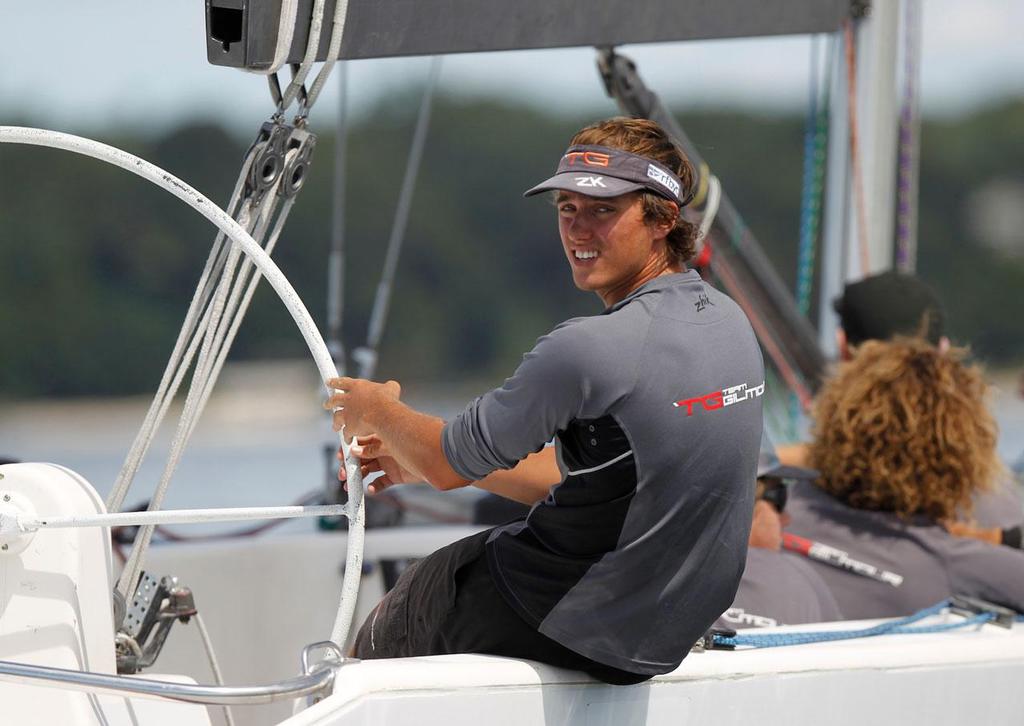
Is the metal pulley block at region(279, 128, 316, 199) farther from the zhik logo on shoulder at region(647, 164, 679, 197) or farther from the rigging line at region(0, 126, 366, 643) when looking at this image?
the zhik logo on shoulder at region(647, 164, 679, 197)

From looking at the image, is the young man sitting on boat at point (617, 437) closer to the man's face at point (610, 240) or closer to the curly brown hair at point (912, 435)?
the man's face at point (610, 240)

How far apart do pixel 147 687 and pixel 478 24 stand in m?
1.13

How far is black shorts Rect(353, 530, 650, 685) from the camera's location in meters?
1.76

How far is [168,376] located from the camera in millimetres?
1825

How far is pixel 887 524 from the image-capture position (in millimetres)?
2357

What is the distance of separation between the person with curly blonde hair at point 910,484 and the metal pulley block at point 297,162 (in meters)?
1.03

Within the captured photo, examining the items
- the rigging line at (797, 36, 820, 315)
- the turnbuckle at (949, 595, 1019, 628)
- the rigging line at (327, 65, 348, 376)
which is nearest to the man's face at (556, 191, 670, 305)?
the turnbuckle at (949, 595, 1019, 628)

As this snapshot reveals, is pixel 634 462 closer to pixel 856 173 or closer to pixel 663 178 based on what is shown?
pixel 663 178

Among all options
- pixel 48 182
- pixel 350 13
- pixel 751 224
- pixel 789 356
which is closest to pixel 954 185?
pixel 751 224

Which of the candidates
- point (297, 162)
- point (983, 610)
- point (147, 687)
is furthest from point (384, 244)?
point (147, 687)

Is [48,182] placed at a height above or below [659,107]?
above

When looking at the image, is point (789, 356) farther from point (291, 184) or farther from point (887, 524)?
point (291, 184)

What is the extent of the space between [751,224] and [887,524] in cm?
1892

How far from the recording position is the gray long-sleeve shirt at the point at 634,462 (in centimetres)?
157
